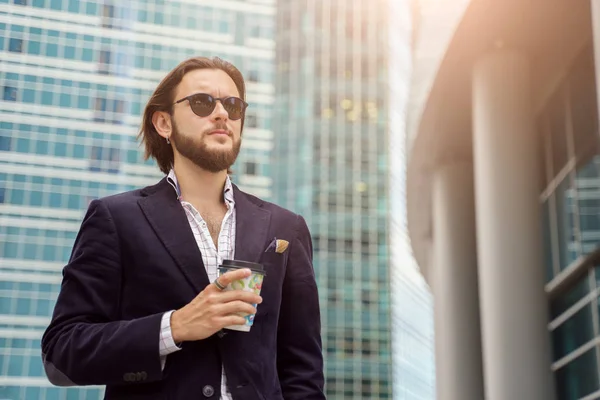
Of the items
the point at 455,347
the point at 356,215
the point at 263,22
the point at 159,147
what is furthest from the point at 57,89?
the point at 159,147

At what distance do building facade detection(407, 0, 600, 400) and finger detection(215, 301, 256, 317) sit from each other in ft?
38.7

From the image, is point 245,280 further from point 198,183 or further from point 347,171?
point 347,171

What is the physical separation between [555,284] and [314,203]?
66.1m

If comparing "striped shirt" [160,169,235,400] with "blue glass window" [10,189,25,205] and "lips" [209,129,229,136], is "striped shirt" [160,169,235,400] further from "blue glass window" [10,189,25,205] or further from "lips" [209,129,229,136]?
"blue glass window" [10,189,25,205]

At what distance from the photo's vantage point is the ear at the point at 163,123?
263 centimetres

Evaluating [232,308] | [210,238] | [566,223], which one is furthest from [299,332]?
[566,223]

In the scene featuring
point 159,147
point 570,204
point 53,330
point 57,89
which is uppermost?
point 57,89

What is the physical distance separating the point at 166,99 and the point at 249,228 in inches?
18.3

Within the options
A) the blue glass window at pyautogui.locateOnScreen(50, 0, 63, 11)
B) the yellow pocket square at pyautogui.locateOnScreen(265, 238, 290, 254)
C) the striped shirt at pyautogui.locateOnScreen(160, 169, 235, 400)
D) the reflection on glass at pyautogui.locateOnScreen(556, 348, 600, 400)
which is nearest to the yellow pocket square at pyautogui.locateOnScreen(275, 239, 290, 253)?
the yellow pocket square at pyautogui.locateOnScreen(265, 238, 290, 254)

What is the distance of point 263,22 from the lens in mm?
83500

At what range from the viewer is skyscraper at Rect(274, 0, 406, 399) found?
3034 inches

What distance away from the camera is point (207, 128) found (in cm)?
249

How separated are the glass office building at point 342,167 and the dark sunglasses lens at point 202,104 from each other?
73646 millimetres

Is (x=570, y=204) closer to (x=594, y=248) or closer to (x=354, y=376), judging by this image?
(x=594, y=248)
